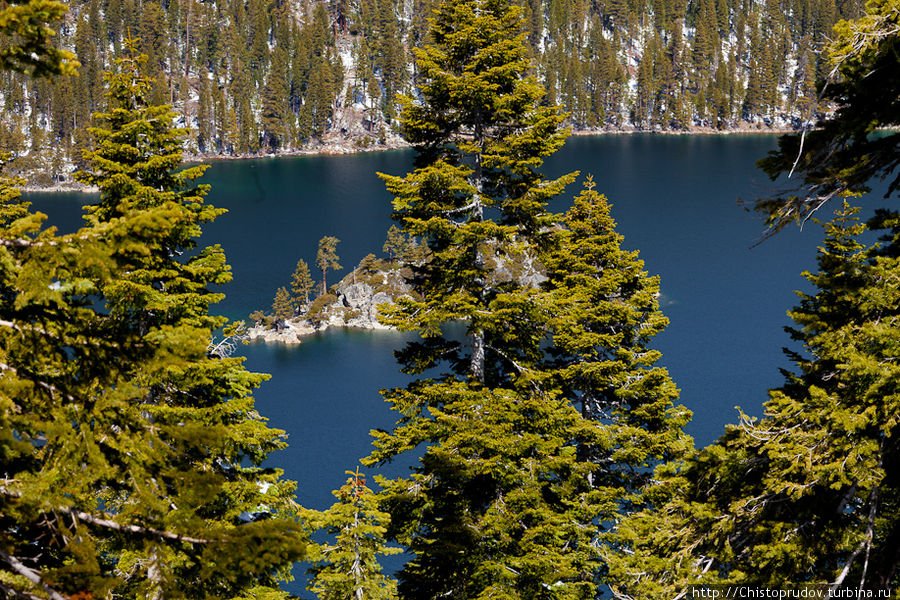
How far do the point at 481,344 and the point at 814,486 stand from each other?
7406mm

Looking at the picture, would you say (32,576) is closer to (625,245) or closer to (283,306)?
(283,306)

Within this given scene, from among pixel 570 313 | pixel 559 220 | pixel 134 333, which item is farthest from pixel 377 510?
pixel 134 333

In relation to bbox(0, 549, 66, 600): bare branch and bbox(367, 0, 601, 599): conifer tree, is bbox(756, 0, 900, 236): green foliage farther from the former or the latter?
bbox(0, 549, 66, 600): bare branch

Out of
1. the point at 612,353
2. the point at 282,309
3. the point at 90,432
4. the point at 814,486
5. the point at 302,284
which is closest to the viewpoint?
the point at 90,432

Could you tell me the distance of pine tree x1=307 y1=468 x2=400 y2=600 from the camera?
526 inches

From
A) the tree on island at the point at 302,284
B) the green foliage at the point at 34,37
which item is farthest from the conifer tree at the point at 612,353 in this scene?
the tree on island at the point at 302,284

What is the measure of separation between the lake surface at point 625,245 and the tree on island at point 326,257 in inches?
94.4

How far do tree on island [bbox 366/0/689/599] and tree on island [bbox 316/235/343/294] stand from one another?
7735cm

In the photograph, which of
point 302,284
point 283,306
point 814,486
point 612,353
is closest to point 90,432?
point 814,486

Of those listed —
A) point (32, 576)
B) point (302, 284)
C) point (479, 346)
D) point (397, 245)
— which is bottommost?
point (302, 284)

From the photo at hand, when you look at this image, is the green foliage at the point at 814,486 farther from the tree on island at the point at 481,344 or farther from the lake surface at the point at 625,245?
the tree on island at the point at 481,344

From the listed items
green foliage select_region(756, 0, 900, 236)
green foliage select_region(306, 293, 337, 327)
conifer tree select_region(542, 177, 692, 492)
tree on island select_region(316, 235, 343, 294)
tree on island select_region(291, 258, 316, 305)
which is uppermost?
green foliage select_region(756, 0, 900, 236)

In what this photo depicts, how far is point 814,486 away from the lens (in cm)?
789

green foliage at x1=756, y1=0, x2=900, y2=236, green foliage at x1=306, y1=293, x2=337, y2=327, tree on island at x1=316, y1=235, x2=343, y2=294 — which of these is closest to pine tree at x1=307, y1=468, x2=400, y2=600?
green foliage at x1=756, y1=0, x2=900, y2=236
